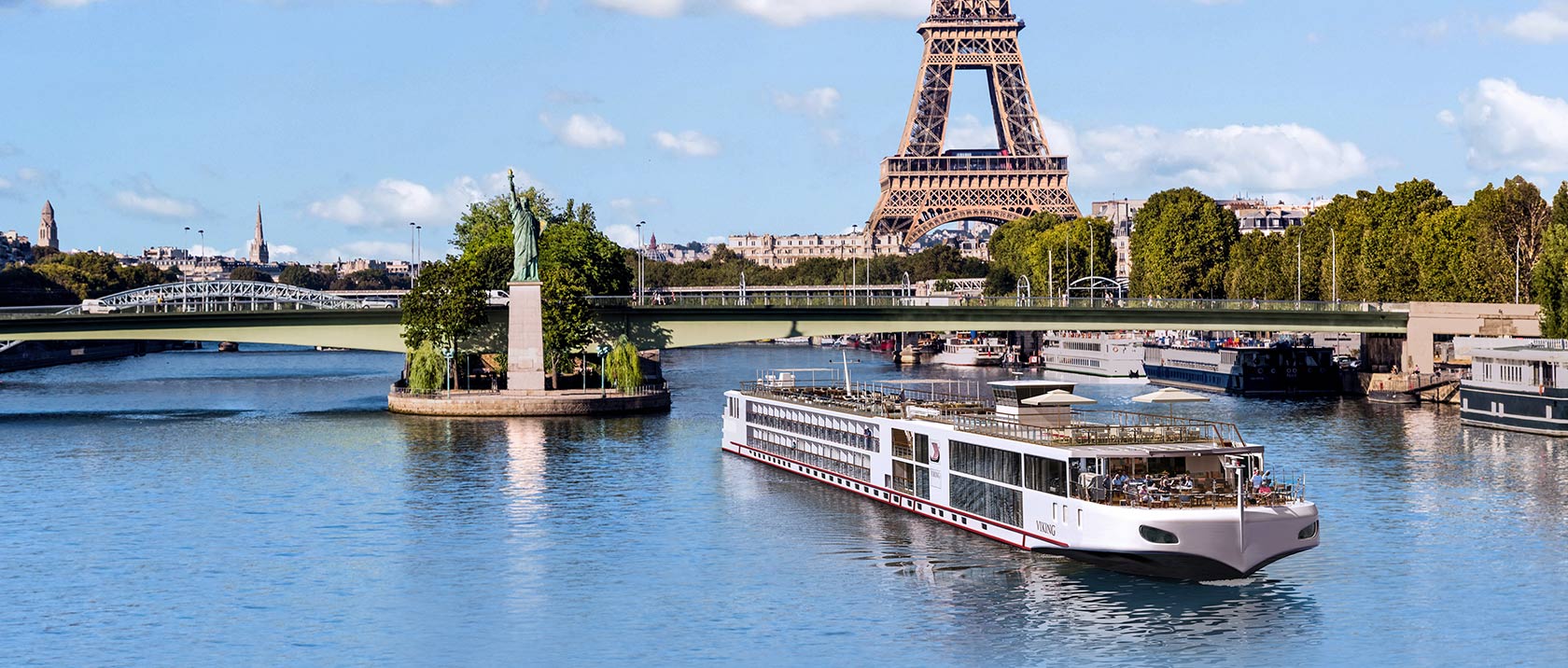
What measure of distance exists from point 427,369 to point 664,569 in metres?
44.1

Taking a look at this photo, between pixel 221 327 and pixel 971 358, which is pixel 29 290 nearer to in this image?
pixel 971 358

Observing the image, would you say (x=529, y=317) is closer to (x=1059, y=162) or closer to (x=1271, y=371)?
(x=1271, y=371)

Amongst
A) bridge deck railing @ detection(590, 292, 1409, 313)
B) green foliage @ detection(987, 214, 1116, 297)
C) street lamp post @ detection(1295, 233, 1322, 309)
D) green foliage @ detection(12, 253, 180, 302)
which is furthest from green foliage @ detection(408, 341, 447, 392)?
green foliage @ detection(12, 253, 180, 302)

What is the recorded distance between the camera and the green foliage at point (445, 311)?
273 feet

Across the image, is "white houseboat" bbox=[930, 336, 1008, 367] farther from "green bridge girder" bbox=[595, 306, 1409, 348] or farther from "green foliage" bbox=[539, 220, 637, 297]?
"green bridge girder" bbox=[595, 306, 1409, 348]

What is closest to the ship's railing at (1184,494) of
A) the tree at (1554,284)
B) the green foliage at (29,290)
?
the tree at (1554,284)

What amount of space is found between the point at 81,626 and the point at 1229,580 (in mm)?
21679

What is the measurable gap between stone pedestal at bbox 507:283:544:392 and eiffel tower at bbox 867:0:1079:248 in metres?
115

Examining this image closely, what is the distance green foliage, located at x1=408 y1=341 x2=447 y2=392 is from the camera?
8244cm

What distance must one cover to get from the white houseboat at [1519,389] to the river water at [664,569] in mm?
1922

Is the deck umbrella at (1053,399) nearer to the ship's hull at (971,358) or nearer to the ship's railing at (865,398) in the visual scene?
the ship's railing at (865,398)

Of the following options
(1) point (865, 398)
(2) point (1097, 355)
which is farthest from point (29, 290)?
(1) point (865, 398)

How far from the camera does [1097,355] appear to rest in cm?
12056

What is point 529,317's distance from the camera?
80.5 m
